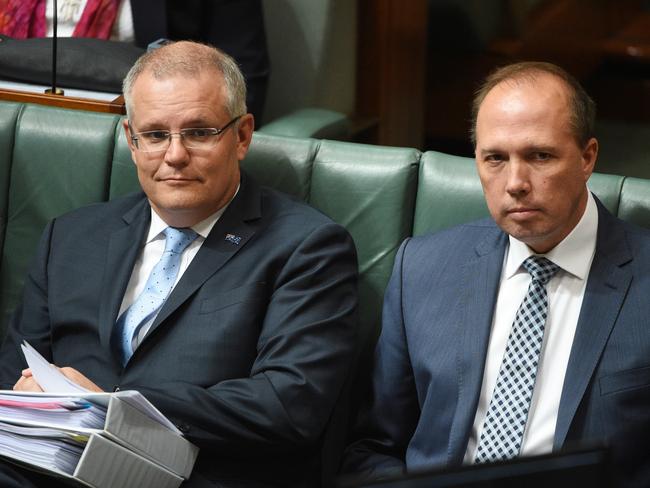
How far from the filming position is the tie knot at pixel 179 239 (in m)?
2.45

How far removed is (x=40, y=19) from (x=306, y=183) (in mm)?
1322

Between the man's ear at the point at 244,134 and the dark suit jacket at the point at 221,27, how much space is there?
93 centimetres

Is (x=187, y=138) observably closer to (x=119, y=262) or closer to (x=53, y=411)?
(x=119, y=262)

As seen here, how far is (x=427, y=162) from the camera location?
2506 millimetres

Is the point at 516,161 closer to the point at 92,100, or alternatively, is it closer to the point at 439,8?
the point at 92,100

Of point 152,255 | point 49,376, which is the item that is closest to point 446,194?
point 152,255

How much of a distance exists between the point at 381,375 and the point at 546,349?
0.34m

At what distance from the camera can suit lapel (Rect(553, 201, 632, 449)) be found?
2.01 meters

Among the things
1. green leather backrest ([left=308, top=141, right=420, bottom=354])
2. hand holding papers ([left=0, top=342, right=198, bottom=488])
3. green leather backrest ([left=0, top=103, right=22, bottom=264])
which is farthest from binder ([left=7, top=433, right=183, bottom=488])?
green leather backrest ([left=0, top=103, right=22, bottom=264])

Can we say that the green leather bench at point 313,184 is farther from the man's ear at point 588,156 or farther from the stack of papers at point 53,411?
the stack of papers at point 53,411

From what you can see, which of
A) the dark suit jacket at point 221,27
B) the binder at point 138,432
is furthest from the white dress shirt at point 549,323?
the dark suit jacket at point 221,27

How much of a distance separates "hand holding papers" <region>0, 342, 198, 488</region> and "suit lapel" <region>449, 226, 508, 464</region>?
51cm

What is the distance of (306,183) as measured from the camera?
2604 mm

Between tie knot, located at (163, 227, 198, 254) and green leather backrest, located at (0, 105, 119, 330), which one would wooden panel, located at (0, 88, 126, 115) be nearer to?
green leather backrest, located at (0, 105, 119, 330)
